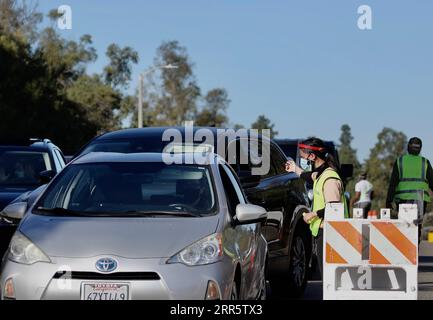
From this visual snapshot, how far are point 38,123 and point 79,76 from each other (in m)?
29.4

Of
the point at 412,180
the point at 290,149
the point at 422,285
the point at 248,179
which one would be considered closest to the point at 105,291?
the point at 248,179

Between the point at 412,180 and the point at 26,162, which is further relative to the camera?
the point at 412,180

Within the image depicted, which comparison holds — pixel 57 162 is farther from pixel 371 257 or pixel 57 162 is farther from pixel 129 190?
pixel 371 257

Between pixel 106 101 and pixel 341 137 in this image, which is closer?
pixel 106 101

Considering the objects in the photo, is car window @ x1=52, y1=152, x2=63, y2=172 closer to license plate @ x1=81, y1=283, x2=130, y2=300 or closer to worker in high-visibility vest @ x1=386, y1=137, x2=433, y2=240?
worker in high-visibility vest @ x1=386, y1=137, x2=433, y2=240

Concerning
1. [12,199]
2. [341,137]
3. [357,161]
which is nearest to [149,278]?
[12,199]

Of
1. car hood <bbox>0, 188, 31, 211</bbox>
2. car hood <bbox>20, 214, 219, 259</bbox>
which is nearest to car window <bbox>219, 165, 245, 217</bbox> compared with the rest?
car hood <bbox>20, 214, 219, 259</bbox>

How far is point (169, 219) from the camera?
8133mm

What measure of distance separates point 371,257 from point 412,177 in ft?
19.3

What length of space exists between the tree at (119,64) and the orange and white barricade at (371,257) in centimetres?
8663

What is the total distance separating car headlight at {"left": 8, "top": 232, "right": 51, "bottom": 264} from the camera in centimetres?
763

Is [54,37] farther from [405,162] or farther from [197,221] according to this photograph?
[197,221]

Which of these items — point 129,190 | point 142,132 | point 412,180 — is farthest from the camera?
point 412,180

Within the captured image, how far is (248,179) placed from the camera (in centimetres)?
1110
